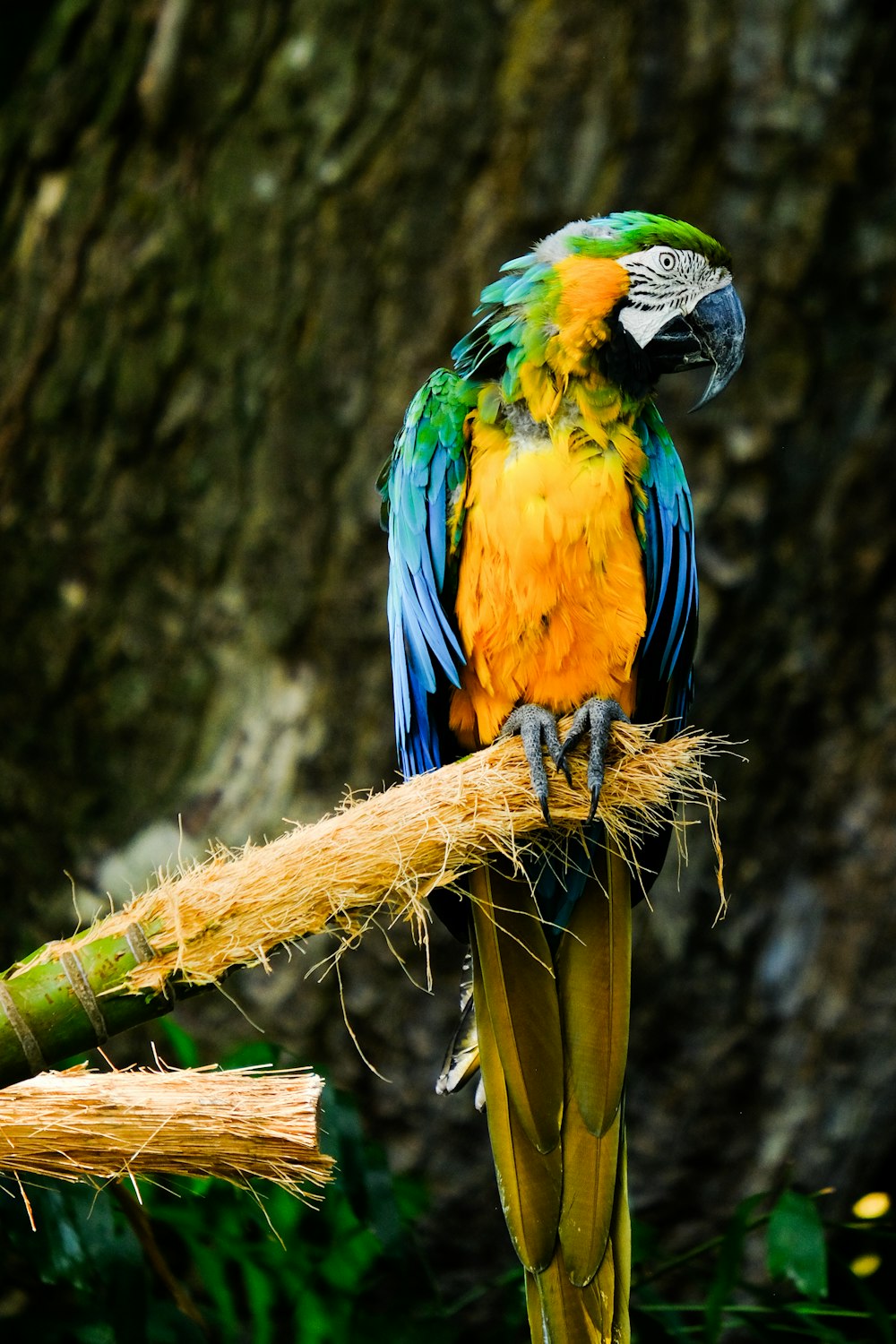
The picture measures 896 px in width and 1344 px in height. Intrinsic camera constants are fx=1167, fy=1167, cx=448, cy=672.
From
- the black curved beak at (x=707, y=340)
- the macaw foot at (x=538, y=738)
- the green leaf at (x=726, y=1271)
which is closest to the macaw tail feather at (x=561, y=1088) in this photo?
the macaw foot at (x=538, y=738)

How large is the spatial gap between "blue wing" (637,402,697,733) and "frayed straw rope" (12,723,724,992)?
10.1 inches

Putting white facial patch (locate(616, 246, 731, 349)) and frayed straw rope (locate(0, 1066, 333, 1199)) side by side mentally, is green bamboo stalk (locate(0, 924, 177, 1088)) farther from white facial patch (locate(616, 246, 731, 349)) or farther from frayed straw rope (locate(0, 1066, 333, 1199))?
white facial patch (locate(616, 246, 731, 349))

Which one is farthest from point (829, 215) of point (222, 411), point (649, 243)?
point (222, 411)

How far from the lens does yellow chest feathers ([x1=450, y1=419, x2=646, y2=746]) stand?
135 cm

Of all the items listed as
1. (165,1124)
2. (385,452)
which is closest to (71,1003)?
(165,1124)

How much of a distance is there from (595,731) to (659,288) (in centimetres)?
55

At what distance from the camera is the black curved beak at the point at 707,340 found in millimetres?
1447

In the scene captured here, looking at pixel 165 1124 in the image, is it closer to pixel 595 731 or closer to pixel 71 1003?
pixel 71 1003

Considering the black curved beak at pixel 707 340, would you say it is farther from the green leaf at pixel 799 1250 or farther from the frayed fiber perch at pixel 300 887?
the green leaf at pixel 799 1250

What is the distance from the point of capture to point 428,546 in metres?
1.43

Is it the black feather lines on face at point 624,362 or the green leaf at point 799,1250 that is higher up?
the black feather lines on face at point 624,362

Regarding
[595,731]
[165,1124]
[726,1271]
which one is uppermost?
[595,731]

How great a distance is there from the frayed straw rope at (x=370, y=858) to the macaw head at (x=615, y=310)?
1.56 feet

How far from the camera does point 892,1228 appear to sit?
202cm
